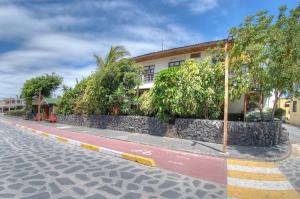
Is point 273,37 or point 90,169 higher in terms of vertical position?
point 273,37

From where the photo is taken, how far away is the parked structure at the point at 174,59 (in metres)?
15.0

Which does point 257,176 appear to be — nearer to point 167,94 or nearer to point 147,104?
point 167,94

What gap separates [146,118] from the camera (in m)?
15.5

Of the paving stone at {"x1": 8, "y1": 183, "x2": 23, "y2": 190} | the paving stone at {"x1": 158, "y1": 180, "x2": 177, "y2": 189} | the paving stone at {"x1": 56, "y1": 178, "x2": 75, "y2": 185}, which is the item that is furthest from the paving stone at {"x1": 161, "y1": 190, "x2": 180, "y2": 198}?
the paving stone at {"x1": 8, "y1": 183, "x2": 23, "y2": 190}

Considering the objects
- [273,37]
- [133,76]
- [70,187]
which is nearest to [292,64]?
[273,37]

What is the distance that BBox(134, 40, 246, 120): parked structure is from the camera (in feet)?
49.3

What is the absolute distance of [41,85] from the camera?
38.6 meters

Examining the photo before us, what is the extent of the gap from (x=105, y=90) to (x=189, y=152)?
1109 cm

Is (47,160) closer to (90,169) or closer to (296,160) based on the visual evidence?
(90,169)

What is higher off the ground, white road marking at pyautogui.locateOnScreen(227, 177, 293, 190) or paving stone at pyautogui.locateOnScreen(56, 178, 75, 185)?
paving stone at pyautogui.locateOnScreen(56, 178, 75, 185)

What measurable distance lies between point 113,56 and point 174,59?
226 inches

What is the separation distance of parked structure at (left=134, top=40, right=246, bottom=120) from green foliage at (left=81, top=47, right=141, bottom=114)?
2485mm

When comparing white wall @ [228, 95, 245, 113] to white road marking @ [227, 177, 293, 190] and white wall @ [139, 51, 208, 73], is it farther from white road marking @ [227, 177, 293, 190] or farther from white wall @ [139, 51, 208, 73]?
white road marking @ [227, 177, 293, 190]

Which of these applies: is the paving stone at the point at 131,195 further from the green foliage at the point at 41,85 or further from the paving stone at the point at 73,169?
the green foliage at the point at 41,85
